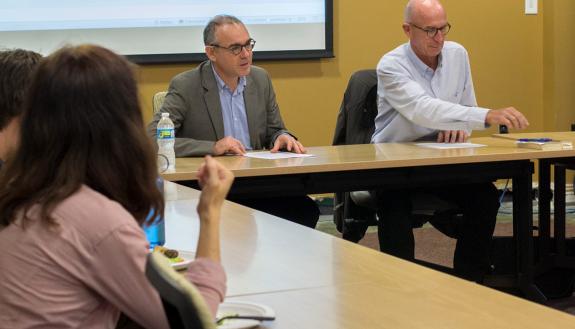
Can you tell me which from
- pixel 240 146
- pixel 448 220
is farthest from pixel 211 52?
pixel 448 220

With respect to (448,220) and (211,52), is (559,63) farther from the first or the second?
(211,52)

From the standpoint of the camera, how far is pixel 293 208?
388 centimetres

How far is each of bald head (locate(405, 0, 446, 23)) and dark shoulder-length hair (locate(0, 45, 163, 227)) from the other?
3.03 metres

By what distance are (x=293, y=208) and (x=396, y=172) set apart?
493 millimetres

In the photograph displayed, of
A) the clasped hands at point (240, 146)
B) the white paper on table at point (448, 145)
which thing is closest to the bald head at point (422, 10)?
the white paper on table at point (448, 145)

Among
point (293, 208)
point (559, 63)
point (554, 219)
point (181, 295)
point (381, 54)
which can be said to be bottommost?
point (554, 219)

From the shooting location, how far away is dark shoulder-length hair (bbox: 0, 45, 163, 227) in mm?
1349

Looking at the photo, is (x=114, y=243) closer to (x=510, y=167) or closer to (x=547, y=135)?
(x=510, y=167)

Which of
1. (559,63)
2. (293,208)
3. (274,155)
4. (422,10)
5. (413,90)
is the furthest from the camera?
(559,63)

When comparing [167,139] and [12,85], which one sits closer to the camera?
[12,85]

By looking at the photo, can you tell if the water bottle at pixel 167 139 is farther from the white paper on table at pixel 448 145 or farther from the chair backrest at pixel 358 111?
the white paper on table at pixel 448 145

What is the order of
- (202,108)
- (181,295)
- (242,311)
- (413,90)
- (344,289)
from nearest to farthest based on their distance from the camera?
(181,295) → (242,311) → (344,289) → (202,108) → (413,90)

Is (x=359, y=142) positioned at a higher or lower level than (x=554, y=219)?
higher

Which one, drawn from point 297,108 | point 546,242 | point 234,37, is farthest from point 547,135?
point 297,108
